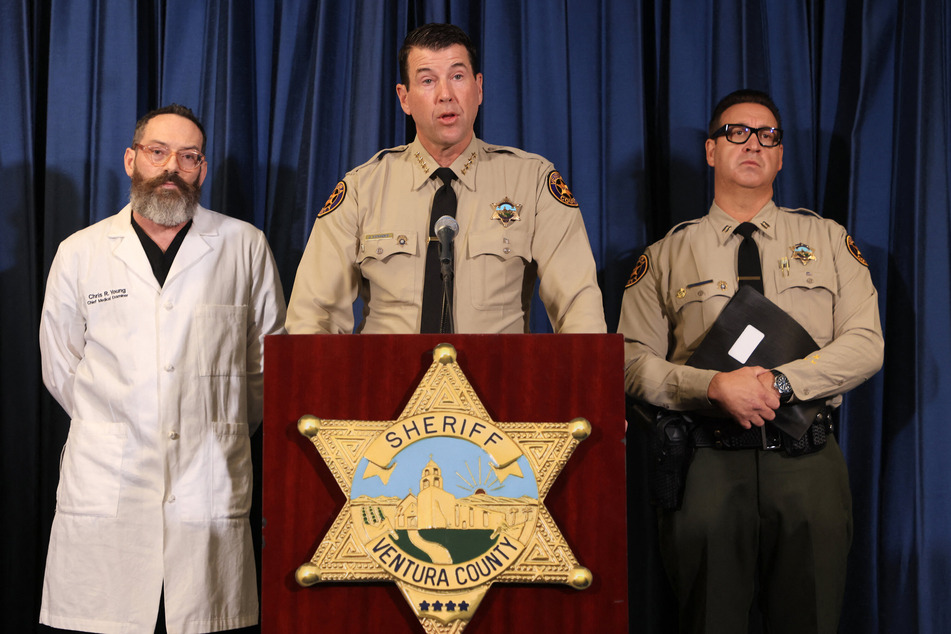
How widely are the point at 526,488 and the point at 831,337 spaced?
1.43 meters

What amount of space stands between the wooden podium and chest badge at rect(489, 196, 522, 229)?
71cm

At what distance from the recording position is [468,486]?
1.50 meters

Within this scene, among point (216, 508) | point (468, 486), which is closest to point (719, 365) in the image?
point (468, 486)

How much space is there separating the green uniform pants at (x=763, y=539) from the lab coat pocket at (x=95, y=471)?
1.54 meters

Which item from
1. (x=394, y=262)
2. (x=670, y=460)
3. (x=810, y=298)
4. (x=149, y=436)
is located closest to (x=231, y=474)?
(x=149, y=436)

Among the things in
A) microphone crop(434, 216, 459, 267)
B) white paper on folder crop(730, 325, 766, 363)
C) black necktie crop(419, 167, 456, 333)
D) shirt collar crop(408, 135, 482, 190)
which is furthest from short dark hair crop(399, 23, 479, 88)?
white paper on folder crop(730, 325, 766, 363)

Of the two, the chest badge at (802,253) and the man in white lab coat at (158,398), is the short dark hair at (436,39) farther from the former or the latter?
the chest badge at (802,253)

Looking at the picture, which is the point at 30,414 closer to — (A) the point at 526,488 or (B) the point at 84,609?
(B) the point at 84,609

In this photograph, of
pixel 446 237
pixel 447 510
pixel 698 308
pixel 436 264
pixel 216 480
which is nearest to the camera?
pixel 447 510

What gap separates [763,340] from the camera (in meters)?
2.42

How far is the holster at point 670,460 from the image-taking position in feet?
7.94

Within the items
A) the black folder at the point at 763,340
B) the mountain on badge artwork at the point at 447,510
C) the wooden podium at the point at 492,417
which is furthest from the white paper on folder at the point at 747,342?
the mountain on badge artwork at the point at 447,510

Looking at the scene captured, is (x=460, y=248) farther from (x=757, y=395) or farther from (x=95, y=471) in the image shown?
(x=95, y=471)

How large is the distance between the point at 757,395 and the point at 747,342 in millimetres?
202
